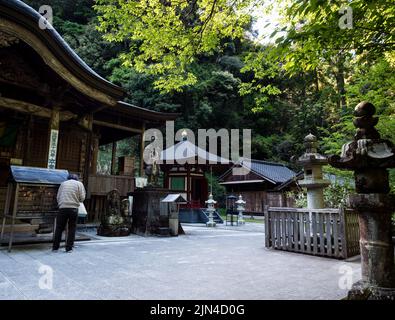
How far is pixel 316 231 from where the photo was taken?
6.05 meters

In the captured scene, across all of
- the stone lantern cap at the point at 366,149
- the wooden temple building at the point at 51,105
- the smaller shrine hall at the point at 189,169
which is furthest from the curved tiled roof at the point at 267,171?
the stone lantern cap at the point at 366,149

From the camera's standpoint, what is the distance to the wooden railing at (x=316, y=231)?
5.71 m

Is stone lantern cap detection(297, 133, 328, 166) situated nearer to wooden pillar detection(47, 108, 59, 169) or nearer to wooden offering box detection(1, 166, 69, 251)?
wooden offering box detection(1, 166, 69, 251)

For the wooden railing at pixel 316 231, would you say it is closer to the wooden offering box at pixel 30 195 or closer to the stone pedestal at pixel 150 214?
the stone pedestal at pixel 150 214

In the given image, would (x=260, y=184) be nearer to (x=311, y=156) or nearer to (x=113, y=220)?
(x=311, y=156)

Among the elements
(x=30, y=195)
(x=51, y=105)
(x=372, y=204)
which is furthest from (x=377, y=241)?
(x=51, y=105)

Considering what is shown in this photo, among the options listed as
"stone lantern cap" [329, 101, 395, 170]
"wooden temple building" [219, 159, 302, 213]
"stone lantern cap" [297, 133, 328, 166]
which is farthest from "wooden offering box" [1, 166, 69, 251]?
"wooden temple building" [219, 159, 302, 213]

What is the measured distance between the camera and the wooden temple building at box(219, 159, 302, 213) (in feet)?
77.2

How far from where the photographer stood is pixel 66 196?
5957 millimetres

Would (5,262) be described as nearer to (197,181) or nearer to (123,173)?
(123,173)

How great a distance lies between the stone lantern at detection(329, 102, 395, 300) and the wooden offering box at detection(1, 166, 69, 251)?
20.5ft

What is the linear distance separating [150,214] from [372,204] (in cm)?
726

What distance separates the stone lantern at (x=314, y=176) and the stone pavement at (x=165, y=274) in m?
2.16
